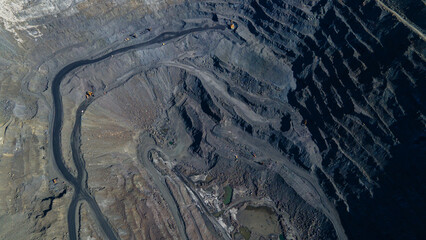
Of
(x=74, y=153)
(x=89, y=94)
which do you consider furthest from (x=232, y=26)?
(x=74, y=153)

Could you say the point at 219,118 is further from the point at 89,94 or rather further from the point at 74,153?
the point at 74,153

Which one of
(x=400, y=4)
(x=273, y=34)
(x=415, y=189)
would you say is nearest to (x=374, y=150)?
(x=415, y=189)

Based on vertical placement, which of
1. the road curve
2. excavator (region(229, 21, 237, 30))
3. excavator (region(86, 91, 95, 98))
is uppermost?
excavator (region(229, 21, 237, 30))

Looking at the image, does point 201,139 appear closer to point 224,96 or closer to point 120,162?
point 224,96

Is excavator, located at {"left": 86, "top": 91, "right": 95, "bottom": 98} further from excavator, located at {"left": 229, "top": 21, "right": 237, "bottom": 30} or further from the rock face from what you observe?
excavator, located at {"left": 229, "top": 21, "right": 237, "bottom": 30}

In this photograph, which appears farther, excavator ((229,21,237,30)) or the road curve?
excavator ((229,21,237,30))

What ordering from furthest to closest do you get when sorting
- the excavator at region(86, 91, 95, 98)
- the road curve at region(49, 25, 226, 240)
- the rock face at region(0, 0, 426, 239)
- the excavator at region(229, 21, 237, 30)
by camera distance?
the excavator at region(229, 21, 237, 30) < the excavator at region(86, 91, 95, 98) < the rock face at region(0, 0, 426, 239) < the road curve at region(49, 25, 226, 240)

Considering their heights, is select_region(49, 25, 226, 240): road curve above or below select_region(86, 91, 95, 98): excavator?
below

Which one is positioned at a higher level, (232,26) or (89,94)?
(232,26)

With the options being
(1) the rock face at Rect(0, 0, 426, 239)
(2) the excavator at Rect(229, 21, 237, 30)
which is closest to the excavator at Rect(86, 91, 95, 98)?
(1) the rock face at Rect(0, 0, 426, 239)
